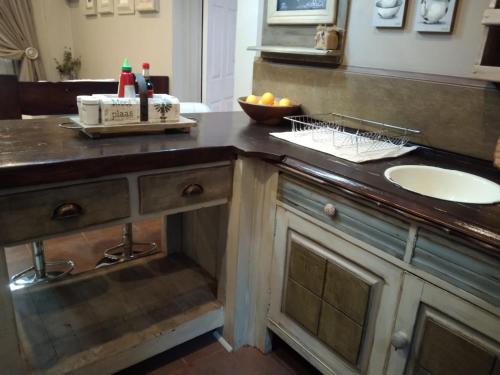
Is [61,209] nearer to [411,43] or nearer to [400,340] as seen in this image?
[400,340]

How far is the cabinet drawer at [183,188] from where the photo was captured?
1.20 metres

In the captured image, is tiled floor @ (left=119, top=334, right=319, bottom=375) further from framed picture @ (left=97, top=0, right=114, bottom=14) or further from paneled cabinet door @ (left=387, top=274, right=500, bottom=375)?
framed picture @ (left=97, top=0, right=114, bottom=14)

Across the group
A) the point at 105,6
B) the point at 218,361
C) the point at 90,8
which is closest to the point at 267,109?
the point at 218,361

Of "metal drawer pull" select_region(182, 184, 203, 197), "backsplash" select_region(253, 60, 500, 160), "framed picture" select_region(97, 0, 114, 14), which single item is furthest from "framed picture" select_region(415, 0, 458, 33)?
"framed picture" select_region(97, 0, 114, 14)

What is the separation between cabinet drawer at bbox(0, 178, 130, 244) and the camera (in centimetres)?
98

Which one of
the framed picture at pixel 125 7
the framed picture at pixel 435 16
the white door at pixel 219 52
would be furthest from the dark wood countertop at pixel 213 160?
the framed picture at pixel 125 7

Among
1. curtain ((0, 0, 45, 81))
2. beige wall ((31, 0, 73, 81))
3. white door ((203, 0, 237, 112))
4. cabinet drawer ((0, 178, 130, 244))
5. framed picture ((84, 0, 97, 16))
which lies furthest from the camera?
beige wall ((31, 0, 73, 81))

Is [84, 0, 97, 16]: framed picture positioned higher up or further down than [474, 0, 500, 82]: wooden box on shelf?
higher up

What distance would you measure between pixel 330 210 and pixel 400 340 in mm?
386

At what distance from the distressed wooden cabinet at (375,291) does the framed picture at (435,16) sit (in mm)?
692

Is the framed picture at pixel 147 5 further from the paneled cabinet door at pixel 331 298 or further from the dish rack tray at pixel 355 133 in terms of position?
the paneled cabinet door at pixel 331 298

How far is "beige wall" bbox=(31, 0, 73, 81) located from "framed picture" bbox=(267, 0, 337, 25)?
4.28 meters

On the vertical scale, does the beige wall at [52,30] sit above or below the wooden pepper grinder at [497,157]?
above

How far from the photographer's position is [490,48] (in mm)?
1106
